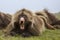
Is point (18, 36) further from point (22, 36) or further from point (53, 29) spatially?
point (53, 29)

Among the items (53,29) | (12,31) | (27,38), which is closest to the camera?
(27,38)

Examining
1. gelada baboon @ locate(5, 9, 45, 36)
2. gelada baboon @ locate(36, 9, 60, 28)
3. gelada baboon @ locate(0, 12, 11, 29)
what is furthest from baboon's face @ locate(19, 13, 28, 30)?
gelada baboon @ locate(36, 9, 60, 28)

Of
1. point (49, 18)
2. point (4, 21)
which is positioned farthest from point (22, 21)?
point (49, 18)

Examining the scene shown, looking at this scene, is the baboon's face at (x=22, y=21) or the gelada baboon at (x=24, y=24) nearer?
the baboon's face at (x=22, y=21)

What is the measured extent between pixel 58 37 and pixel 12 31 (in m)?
1.48

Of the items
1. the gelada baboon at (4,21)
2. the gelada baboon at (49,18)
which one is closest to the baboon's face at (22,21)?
the gelada baboon at (4,21)

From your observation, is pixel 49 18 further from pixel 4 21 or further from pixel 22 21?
pixel 22 21

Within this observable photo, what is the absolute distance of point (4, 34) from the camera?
30.6 ft

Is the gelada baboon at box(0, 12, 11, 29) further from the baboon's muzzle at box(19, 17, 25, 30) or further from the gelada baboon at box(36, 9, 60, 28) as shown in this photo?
the baboon's muzzle at box(19, 17, 25, 30)

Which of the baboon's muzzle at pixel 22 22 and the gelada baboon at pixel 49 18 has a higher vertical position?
the gelada baboon at pixel 49 18

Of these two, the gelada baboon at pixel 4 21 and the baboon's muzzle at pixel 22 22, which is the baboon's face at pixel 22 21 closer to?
the baboon's muzzle at pixel 22 22

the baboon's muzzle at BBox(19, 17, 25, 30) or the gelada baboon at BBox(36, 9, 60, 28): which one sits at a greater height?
the gelada baboon at BBox(36, 9, 60, 28)

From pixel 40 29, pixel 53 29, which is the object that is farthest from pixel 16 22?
pixel 53 29

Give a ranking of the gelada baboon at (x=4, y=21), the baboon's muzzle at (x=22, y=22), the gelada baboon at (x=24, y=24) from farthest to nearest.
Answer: the gelada baboon at (x=4, y=21)
the gelada baboon at (x=24, y=24)
the baboon's muzzle at (x=22, y=22)
